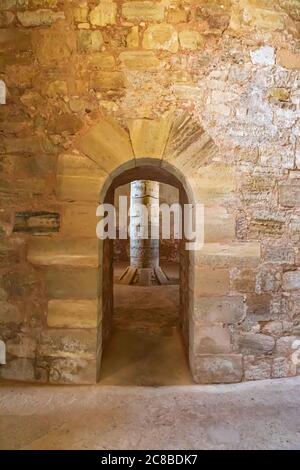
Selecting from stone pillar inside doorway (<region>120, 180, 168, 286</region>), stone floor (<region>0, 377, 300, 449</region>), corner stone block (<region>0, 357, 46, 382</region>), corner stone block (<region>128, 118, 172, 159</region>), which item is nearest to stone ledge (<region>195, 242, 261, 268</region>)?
corner stone block (<region>128, 118, 172, 159</region>)

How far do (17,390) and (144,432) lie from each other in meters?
1.06

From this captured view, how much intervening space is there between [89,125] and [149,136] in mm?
470

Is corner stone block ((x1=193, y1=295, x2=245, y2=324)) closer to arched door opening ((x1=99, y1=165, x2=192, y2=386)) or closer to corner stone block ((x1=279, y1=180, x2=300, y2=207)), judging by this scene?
arched door opening ((x1=99, y1=165, x2=192, y2=386))

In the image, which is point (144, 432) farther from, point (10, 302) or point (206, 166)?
point (206, 166)

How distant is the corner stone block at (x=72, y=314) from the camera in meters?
2.55

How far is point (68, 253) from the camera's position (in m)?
2.57

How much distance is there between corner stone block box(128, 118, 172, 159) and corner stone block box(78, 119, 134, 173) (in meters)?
0.06

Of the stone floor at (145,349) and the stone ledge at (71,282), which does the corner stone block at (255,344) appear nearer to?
the stone floor at (145,349)

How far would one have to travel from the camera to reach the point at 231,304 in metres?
2.62

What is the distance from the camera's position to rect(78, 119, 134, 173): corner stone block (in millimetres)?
2555

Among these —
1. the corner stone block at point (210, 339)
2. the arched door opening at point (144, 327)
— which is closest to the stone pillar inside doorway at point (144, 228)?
the arched door opening at point (144, 327)

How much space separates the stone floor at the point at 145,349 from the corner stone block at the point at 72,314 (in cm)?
49

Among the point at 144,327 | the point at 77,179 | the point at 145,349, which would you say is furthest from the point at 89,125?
the point at 144,327

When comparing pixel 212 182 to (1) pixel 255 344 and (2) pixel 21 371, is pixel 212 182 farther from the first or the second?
(2) pixel 21 371
